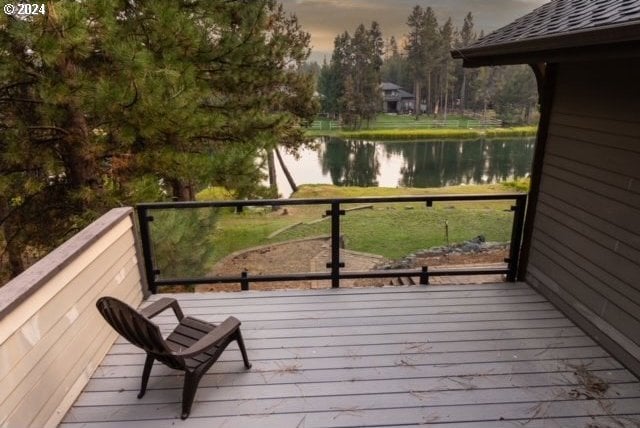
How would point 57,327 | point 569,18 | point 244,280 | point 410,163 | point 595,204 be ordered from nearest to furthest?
point 57,327 → point 569,18 → point 595,204 → point 244,280 → point 410,163

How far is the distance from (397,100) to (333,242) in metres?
54.3

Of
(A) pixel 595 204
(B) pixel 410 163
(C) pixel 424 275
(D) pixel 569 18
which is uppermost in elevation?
(D) pixel 569 18

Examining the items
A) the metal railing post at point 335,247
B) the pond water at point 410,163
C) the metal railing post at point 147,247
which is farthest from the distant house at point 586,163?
the pond water at point 410,163

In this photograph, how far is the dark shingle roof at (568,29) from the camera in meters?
1.85

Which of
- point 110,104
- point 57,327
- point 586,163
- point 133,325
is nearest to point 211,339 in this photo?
point 133,325

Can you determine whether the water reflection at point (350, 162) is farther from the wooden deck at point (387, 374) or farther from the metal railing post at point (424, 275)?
the wooden deck at point (387, 374)

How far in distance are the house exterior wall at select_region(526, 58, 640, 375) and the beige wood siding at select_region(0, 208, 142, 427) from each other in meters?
3.43

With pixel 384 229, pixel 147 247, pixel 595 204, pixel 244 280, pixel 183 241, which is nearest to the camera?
pixel 595 204

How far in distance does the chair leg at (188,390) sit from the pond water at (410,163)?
17.8 m

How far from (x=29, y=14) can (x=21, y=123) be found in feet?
5.37

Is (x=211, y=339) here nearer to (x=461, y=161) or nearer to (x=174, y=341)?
(x=174, y=341)

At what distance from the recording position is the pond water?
24.4 m

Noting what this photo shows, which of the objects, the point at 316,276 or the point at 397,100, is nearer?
the point at 316,276

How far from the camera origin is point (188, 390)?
218 cm
